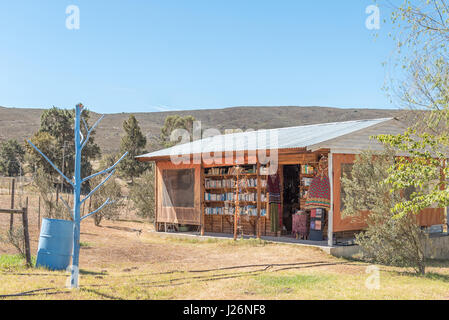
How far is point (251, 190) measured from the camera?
13.4 meters

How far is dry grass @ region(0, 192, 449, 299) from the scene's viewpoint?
6445 mm

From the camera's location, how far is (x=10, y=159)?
125 feet

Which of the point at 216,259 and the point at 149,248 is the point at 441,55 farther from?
the point at 149,248

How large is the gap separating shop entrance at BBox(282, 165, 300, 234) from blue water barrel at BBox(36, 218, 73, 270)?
22.5ft

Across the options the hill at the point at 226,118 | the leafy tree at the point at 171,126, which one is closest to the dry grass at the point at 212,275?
the leafy tree at the point at 171,126

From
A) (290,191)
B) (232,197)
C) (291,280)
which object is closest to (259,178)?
(232,197)

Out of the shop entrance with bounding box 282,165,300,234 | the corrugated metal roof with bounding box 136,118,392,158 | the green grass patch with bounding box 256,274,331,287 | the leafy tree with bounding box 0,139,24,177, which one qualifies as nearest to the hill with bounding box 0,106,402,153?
the leafy tree with bounding box 0,139,24,177

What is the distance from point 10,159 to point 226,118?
42.9 m

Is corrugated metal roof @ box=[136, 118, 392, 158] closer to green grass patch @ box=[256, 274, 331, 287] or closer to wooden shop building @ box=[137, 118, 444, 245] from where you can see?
wooden shop building @ box=[137, 118, 444, 245]

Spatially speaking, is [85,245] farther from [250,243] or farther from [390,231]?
[390,231]

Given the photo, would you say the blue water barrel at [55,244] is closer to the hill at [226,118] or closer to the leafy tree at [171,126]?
the leafy tree at [171,126]

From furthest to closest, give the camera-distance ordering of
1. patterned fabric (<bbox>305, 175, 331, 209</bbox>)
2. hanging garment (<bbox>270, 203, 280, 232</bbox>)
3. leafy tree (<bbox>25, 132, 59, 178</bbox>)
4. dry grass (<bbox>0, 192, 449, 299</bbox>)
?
leafy tree (<bbox>25, 132, 59, 178</bbox>), hanging garment (<bbox>270, 203, 280, 232</bbox>), patterned fabric (<bbox>305, 175, 331, 209</bbox>), dry grass (<bbox>0, 192, 449, 299</bbox>)

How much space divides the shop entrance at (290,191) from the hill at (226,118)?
1914 inches

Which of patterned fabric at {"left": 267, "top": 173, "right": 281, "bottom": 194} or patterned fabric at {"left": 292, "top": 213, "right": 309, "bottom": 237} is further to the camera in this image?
patterned fabric at {"left": 267, "top": 173, "right": 281, "bottom": 194}
